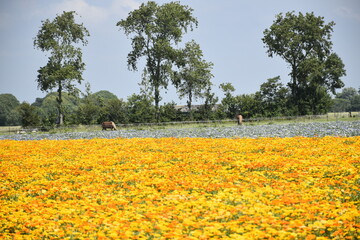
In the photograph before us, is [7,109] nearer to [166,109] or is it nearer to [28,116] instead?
[28,116]

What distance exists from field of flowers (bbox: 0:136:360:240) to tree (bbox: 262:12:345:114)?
2151 inches

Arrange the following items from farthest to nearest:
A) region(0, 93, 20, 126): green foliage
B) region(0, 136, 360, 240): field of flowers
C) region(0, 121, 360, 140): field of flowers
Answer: region(0, 93, 20, 126): green foliage < region(0, 121, 360, 140): field of flowers < region(0, 136, 360, 240): field of flowers

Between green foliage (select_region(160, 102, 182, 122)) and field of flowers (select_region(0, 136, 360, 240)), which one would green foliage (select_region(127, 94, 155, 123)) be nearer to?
green foliage (select_region(160, 102, 182, 122))

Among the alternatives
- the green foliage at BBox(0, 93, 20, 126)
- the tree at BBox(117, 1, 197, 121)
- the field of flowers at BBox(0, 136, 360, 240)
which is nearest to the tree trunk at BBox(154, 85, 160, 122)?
the tree at BBox(117, 1, 197, 121)

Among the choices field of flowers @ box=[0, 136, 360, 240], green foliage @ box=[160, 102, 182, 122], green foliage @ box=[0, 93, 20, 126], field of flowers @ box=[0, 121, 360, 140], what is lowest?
field of flowers @ box=[0, 136, 360, 240]

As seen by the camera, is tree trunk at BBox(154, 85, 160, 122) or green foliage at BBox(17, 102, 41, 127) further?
green foliage at BBox(17, 102, 41, 127)

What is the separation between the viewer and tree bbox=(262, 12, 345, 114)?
69.9 metres

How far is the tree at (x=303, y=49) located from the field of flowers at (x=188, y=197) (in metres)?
54.6

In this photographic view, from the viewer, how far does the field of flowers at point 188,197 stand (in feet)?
25.8

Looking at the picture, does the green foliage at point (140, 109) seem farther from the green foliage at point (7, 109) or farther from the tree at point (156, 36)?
the green foliage at point (7, 109)

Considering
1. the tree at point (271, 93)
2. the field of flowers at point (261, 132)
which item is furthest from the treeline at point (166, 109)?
the field of flowers at point (261, 132)

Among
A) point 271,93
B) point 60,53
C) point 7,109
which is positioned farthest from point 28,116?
point 7,109

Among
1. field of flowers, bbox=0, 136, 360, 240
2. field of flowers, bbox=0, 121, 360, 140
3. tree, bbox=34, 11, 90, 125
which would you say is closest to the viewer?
field of flowers, bbox=0, 136, 360, 240

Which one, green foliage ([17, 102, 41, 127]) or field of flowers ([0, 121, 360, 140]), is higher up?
green foliage ([17, 102, 41, 127])
